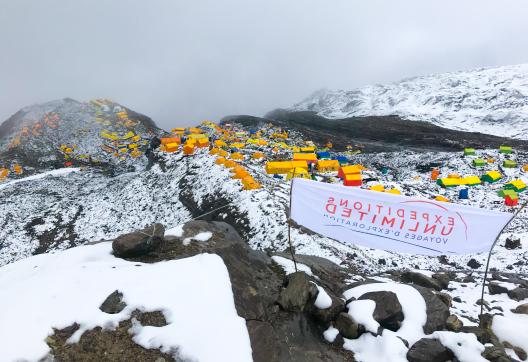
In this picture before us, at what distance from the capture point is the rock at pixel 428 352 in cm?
663

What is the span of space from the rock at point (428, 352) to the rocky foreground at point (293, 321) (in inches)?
0.8

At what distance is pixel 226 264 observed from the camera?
8492 mm

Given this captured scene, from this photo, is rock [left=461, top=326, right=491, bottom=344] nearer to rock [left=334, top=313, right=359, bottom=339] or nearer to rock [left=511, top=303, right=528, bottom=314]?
rock [left=511, top=303, right=528, bottom=314]

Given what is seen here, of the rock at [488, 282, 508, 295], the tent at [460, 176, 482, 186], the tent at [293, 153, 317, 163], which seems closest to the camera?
the rock at [488, 282, 508, 295]

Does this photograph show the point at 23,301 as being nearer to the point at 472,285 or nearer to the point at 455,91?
the point at 472,285

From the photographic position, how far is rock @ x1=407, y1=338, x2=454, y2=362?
663 centimetres

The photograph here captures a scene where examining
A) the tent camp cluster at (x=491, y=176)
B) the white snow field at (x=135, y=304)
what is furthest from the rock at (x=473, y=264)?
the white snow field at (x=135, y=304)

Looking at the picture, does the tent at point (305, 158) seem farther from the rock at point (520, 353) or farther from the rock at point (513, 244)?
the rock at point (520, 353)

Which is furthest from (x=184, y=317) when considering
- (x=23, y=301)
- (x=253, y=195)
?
(x=253, y=195)

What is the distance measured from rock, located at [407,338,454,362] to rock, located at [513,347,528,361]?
1.73m

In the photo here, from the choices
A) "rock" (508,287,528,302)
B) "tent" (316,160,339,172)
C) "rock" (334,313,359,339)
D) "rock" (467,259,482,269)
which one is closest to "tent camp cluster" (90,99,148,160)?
"tent" (316,160,339,172)

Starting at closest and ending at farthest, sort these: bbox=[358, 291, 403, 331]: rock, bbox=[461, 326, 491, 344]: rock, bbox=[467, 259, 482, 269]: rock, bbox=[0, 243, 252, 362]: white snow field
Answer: bbox=[0, 243, 252, 362]: white snow field, bbox=[461, 326, 491, 344]: rock, bbox=[358, 291, 403, 331]: rock, bbox=[467, 259, 482, 269]: rock

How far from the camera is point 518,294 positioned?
34.3 ft

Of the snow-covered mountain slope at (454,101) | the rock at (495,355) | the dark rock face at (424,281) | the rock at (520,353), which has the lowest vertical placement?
the dark rock face at (424,281)
